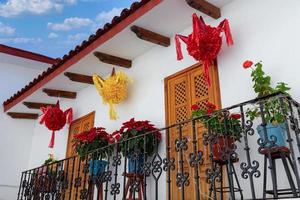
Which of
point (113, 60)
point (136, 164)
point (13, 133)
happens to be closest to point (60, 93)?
point (113, 60)

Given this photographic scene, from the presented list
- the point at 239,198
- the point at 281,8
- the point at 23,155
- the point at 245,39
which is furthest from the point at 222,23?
the point at 23,155

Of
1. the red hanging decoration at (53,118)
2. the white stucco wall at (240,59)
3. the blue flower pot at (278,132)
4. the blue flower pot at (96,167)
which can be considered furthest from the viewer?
the red hanging decoration at (53,118)

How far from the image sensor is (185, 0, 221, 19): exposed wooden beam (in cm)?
514

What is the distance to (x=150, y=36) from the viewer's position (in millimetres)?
6074

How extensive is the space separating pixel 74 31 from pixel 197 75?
2303 centimetres

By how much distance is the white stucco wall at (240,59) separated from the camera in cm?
447

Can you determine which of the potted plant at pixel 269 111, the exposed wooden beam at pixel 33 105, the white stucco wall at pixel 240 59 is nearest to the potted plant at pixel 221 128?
the potted plant at pixel 269 111

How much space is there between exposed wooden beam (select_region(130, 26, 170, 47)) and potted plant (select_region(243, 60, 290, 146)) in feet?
7.18

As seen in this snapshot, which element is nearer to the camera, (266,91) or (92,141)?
(266,91)

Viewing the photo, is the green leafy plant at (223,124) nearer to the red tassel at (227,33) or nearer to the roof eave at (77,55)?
the red tassel at (227,33)

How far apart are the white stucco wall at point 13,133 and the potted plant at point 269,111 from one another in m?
7.32

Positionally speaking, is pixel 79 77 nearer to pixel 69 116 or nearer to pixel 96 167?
pixel 69 116

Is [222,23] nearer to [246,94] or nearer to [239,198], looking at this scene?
[246,94]

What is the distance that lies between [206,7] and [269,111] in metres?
2.12
